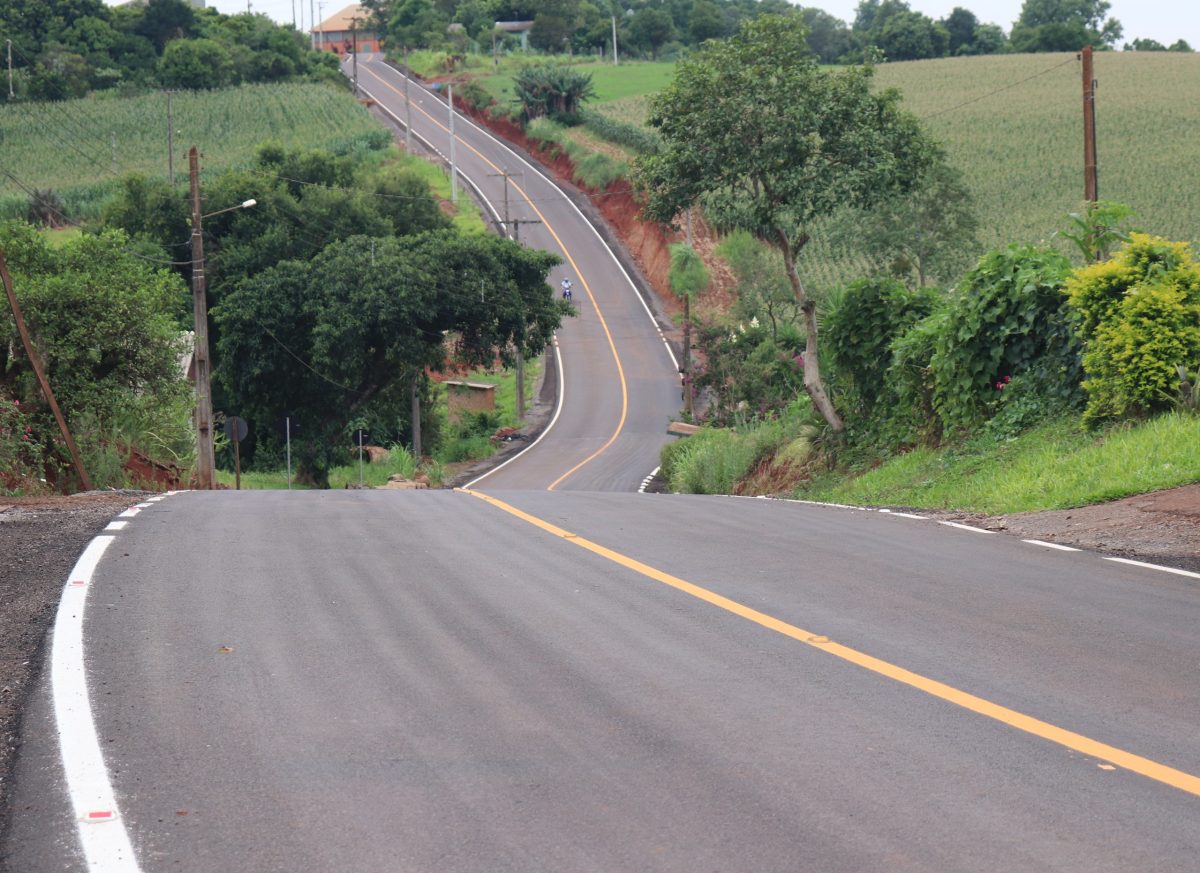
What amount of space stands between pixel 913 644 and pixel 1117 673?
1.10 meters

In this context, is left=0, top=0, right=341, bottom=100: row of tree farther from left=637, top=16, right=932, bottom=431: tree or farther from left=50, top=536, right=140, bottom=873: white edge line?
left=50, top=536, right=140, bottom=873: white edge line

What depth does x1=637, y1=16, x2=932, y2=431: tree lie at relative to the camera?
2322 centimetres

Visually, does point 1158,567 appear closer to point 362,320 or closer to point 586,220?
point 362,320

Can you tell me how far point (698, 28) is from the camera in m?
150

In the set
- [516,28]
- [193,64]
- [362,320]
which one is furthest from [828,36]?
[362,320]

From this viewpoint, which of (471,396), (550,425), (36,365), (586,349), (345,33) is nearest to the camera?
(36,365)

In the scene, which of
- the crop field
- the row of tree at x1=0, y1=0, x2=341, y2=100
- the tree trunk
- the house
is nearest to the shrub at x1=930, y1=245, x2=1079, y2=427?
the tree trunk

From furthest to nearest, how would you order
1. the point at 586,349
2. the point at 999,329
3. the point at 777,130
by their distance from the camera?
1. the point at 586,349
2. the point at 777,130
3. the point at 999,329

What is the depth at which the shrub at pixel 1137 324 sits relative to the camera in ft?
51.3

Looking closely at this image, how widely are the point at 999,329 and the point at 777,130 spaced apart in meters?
6.38

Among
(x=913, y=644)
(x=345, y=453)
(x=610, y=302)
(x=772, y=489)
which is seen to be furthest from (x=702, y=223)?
(x=913, y=644)

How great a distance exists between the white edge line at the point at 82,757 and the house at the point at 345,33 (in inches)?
6356

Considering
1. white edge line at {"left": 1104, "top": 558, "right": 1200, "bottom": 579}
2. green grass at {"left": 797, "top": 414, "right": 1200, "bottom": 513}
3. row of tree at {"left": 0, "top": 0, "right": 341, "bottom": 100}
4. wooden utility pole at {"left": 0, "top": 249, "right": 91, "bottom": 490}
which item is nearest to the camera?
white edge line at {"left": 1104, "top": 558, "right": 1200, "bottom": 579}

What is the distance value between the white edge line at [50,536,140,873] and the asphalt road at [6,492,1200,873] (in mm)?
59
